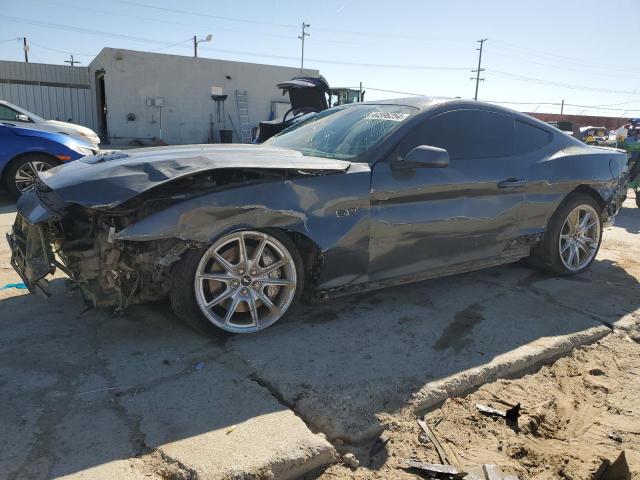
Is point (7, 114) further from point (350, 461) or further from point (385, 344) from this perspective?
point (350, 461)

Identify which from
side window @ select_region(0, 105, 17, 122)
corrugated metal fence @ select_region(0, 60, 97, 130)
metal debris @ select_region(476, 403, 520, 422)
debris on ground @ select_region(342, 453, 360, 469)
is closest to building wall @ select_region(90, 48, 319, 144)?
corrugated metal fence @ select_region(0, 60, 97, 130)

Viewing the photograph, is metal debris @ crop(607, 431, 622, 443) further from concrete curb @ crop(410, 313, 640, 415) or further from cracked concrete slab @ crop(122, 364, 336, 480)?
cracked concrete slab @ crop(122, 364, 336, 480)

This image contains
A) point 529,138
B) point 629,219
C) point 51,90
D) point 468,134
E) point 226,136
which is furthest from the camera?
point 51,90

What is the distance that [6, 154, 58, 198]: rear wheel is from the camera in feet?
24.5

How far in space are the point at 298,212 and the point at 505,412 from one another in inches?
64.1

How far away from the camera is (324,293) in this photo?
3428mm

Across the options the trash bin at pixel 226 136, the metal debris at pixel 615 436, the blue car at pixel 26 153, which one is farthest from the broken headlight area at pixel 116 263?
the trash bin at pixel 226 136

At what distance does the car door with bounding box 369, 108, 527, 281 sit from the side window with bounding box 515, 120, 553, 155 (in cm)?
9

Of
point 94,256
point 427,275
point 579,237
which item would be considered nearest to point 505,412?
point 427,275

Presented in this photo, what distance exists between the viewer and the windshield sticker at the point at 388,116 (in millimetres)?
3815

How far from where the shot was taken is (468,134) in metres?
4.04

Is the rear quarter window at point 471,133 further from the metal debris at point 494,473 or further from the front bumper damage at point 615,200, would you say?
the metal debris at point 494,473

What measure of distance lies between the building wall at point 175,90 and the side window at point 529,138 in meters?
18.4

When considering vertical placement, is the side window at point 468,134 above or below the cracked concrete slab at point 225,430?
above
